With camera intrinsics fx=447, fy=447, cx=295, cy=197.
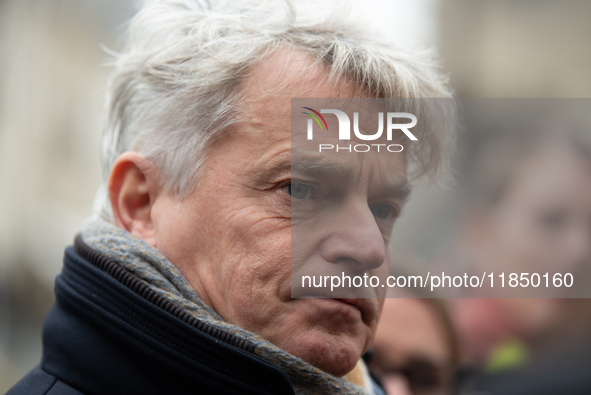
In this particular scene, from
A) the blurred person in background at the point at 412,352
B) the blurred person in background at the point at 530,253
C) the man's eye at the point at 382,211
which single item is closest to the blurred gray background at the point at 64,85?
the blurred person in background at the point at 530,253

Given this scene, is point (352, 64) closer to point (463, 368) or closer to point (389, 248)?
point (389, 248)

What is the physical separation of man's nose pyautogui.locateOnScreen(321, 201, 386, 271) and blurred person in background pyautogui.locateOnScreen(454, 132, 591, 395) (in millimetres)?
1273

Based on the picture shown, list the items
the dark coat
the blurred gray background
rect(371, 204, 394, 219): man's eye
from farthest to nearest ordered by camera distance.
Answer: the blurred gray background → rect(371, 204, 394, 219): man's eye → the dark coat

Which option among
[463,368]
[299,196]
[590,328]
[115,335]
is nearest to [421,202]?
[299,196]

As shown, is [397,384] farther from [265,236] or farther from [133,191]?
[133,191]

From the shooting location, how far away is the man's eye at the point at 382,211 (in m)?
1.36

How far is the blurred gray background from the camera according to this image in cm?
633

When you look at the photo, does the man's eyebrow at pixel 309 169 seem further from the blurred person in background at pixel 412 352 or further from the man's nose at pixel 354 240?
the blurred person in background at pixel 412 352

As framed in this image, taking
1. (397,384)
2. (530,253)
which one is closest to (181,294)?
(397,384)

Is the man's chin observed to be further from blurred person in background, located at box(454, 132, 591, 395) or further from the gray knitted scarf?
blurred person in background, located at box(454, 132, 591, 395)

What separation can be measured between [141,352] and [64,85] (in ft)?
23.0

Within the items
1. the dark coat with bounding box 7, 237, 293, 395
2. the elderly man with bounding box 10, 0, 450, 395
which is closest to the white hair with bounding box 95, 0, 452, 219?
the elderly man with bounding box 10, 0, 450, 395

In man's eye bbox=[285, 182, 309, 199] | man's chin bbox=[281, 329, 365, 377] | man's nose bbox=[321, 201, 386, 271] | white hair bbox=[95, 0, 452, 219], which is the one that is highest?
white hair bbox=[95, 0, 452, 219]

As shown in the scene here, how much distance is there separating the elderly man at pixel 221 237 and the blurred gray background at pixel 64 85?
5015 mm
